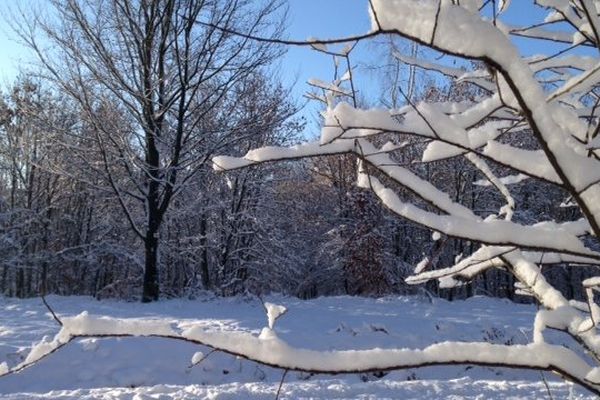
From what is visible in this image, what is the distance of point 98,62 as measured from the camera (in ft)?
34.5

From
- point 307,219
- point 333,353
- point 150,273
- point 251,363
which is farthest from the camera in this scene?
point 307,219

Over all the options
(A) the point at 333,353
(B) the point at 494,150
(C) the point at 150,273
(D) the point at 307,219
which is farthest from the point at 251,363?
(D) the point at 307,219

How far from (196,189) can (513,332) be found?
10.8 m

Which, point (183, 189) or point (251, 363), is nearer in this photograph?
point (251, 363)

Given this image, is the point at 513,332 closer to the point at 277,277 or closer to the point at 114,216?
the point at 277,277

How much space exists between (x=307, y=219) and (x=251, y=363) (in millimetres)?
17528

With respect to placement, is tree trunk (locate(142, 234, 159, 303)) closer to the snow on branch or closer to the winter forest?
the winter forest

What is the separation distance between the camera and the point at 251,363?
19.9 ft

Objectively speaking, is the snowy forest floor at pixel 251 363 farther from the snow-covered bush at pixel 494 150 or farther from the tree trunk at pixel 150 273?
the snow-covered bush at pixel 494 150

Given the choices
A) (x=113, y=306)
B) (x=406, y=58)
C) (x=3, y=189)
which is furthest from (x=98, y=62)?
(x=3, y=189)

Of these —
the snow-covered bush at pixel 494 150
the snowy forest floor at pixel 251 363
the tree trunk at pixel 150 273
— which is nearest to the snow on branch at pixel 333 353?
the snow-covered bush at pixel 494 150

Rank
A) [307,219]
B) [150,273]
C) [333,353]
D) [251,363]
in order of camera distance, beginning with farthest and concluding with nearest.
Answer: [307,219], [150,273], [251,363], [333,353]

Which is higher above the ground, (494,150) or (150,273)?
(494,150)

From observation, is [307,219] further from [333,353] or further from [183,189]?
[333,353]
